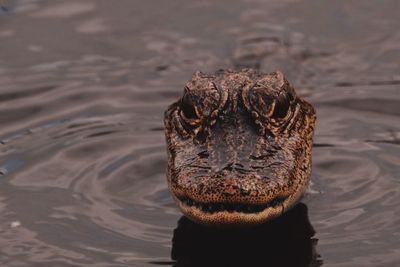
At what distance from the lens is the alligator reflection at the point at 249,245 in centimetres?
762

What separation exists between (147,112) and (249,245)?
3.18 metres

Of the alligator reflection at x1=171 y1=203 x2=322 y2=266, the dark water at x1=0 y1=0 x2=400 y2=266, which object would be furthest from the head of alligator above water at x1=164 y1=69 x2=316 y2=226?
the dark water at x1=0 y1=0 x2=400 y2=266

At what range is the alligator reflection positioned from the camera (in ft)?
25.0

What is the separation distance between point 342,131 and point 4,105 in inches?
134

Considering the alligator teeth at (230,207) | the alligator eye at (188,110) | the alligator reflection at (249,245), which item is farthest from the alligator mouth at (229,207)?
the alligator eye at (188,110)

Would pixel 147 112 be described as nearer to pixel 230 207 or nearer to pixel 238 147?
pixel 238 147

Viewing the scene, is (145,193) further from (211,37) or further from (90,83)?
(211,37)

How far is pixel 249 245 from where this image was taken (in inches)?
309

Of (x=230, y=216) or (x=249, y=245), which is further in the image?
(x=249, y=245)

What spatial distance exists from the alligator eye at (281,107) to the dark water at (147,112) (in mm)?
863

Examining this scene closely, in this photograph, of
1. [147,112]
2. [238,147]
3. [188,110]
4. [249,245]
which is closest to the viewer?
[238,147]

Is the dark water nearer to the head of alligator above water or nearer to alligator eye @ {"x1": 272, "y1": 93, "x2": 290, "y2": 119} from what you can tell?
the head of alligator above water

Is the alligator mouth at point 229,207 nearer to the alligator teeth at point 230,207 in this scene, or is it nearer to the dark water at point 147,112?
the alligator teeth at point 230,207

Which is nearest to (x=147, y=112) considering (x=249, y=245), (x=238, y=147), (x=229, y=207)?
(x=249, y=245)
